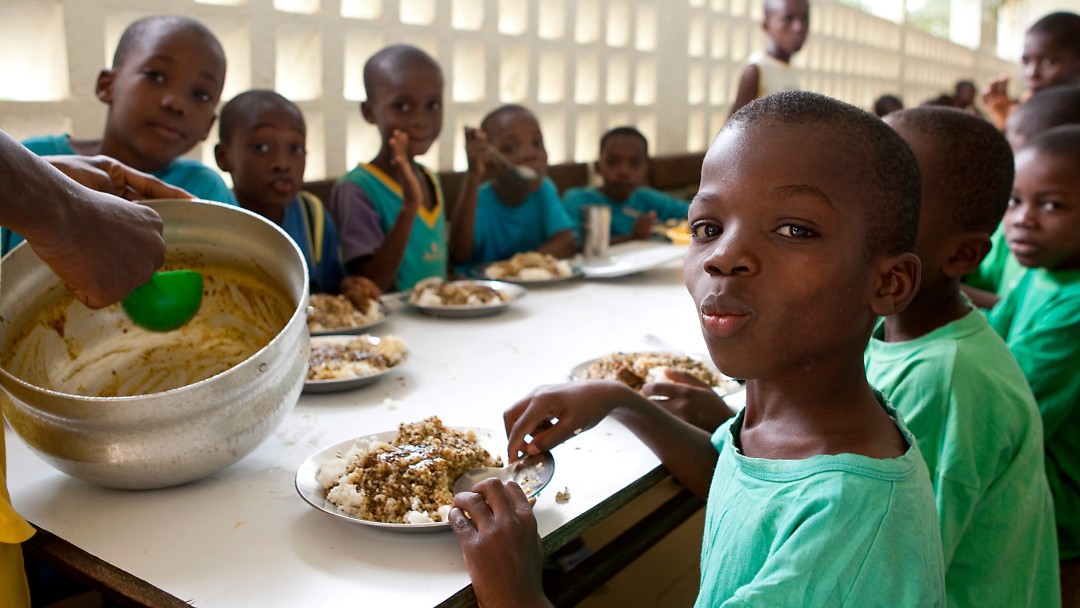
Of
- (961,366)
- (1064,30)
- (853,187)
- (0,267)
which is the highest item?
(1064,30)

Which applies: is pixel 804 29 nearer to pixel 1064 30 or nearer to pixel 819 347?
pixel 1064 30

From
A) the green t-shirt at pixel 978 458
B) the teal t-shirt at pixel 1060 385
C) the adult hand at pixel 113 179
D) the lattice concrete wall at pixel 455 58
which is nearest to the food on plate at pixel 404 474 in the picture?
the adult hand at pixel 113 179

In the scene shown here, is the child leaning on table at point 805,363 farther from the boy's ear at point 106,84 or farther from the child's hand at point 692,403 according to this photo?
the boy's ear at point 106,84

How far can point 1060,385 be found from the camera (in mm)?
1605

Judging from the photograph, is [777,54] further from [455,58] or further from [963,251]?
[963,251]

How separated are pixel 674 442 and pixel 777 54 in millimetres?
3724

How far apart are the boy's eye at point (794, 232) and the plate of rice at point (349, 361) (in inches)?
34.1

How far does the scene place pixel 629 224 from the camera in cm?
384

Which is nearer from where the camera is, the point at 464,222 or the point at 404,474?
the point at 404,474

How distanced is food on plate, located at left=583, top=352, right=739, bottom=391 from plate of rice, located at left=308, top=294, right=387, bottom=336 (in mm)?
600

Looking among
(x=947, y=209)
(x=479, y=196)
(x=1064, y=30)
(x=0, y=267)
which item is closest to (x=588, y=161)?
(x=479, y=196)

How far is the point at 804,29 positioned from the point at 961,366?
3.64 meters

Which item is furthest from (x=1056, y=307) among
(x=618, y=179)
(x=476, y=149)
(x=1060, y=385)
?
(x=618, y=179)

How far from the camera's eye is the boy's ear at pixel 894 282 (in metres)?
0.87
